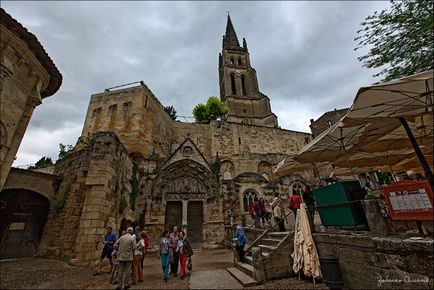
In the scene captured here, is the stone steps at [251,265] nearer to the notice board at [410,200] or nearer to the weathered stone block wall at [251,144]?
the notice board at [410,200]

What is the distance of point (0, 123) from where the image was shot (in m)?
5.26

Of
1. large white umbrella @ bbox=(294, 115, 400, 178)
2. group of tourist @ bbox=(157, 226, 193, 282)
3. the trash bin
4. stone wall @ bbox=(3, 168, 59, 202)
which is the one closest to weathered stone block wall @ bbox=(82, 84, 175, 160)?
stone wall @ bbox=(3, 168, 59, 202)

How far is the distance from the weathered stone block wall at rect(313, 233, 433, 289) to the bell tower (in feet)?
88.0

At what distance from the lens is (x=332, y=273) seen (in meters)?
4.33

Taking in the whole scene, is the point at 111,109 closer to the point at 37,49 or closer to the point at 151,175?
the point at 151,175

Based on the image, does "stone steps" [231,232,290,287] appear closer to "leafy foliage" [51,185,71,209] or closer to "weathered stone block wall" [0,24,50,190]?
"weathered stone block wall" [0,24,50,190]

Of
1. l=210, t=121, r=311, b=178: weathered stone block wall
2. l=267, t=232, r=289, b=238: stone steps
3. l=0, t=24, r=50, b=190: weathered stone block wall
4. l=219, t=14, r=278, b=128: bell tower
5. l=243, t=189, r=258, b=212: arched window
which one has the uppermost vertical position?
l=219, t=14, r=278, b=128: bell tower

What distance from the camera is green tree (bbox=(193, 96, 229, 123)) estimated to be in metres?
30.7

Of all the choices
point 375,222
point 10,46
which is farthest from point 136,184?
point 375,222

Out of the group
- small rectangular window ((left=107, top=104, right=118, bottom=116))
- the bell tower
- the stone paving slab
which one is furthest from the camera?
the bell tower

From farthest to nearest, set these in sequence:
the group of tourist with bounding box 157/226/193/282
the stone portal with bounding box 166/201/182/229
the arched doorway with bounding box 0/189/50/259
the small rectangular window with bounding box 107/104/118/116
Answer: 1. the small rectangular window with bounding box 107/104/118/116
2. the stone portal with bounding box 166/201/182/229
3. the arched doorway with bounding box 0/189/50/259
4. the group of tourist with bounding box 157/226/193/282

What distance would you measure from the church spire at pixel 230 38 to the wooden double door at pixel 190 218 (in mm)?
41308

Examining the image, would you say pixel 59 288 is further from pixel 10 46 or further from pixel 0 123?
pixel 10 46

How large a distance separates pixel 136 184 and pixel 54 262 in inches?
235
